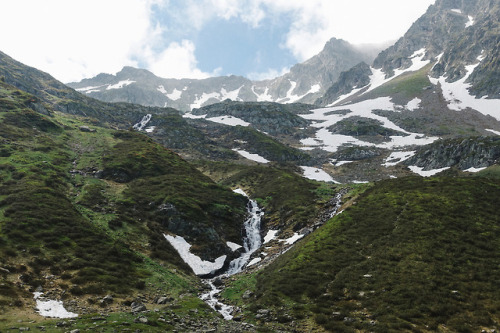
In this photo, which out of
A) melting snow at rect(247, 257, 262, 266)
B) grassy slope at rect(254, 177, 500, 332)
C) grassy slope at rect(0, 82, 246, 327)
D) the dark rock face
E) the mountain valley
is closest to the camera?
grassy slope at rect(254, 177, 500, 332)

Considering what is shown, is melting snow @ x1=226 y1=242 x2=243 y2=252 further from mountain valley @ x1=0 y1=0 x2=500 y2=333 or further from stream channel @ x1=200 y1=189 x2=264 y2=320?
stream channel @ x1=200 y1=189 x2=264 y2=320

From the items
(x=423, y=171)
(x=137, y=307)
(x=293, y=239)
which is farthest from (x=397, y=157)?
(x=137, y=307)

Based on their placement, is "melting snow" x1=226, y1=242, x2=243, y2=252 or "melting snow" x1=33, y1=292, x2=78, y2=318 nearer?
"melting snow" x1=33, y1=292, x2=78, y2=318

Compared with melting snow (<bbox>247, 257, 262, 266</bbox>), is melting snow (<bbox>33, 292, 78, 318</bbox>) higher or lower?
higher

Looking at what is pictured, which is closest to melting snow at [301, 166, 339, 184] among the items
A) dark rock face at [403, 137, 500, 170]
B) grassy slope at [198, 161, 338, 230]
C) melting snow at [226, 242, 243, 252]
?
grassy slope at [198, 161, 338, 230]

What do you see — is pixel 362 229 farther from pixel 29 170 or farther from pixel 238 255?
pixel 29 170

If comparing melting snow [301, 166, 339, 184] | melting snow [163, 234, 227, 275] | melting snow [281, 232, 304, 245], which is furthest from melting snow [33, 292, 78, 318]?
melting snow [301, 166, 339, 184]

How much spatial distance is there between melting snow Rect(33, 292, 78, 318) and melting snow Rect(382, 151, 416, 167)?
150 metres

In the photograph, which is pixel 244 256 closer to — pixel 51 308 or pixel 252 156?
pixel 51 308

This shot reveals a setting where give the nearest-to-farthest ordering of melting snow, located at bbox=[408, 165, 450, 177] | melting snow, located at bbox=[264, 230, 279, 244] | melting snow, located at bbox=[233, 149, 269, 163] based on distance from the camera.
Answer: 1. melting snow, located at bbox=[264, 230, 279, 244]
2. melting snow, located at bbox=[408, 165, 450, 177]
3. melting snow, located at bbox=[233, 149, 269, 163]

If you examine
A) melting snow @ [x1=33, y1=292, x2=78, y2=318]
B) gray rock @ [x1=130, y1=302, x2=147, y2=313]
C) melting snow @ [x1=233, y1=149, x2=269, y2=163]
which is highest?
melting snow @ [x1=233, y1=149, x2=269, y2=163]

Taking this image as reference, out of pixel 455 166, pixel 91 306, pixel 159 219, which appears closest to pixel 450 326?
pixel 91 306

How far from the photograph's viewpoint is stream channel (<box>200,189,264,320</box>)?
31.8m

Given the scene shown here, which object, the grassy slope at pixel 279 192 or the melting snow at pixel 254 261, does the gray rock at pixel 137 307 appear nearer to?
the melting snow at pixel 254 261
